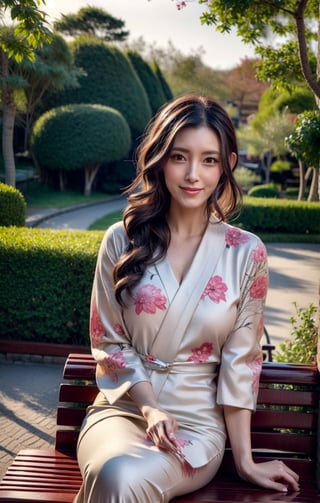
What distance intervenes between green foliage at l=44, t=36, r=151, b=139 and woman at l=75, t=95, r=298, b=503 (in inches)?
1077

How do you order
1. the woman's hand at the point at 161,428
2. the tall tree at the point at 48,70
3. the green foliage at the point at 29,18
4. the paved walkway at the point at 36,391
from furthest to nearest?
the tall tree at the point at 48,70
the green foliage at the point at 29,18
the paved walkway at the point at 36,391
the woman's hand at the point at 161,428

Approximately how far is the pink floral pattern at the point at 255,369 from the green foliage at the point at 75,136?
2445cm

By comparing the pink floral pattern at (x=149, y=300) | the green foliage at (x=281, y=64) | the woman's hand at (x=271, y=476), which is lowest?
the woman's hand at (x=271, y=476)

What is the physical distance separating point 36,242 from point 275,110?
86.4 feet

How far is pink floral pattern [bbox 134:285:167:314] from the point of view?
Result: 9.22ft

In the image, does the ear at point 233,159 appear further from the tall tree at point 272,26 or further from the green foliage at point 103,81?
the green foliage at point 103,81

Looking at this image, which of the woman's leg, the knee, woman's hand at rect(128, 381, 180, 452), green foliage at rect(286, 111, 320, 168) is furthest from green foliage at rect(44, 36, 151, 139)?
the knee

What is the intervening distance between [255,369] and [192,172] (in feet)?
2.60

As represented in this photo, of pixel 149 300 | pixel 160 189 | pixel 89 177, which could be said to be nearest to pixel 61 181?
pixel 89 177

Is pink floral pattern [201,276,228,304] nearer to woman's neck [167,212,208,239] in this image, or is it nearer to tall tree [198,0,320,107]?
woman's neck [167,212,208,239]

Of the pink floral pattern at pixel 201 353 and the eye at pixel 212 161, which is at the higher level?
the eye at pixel 212 161

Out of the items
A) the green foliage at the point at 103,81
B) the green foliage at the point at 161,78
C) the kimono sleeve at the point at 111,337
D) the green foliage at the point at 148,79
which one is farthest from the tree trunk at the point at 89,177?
the kimono sleeve at the point at 111,337

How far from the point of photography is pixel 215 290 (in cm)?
284

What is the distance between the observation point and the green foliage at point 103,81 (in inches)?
1182
